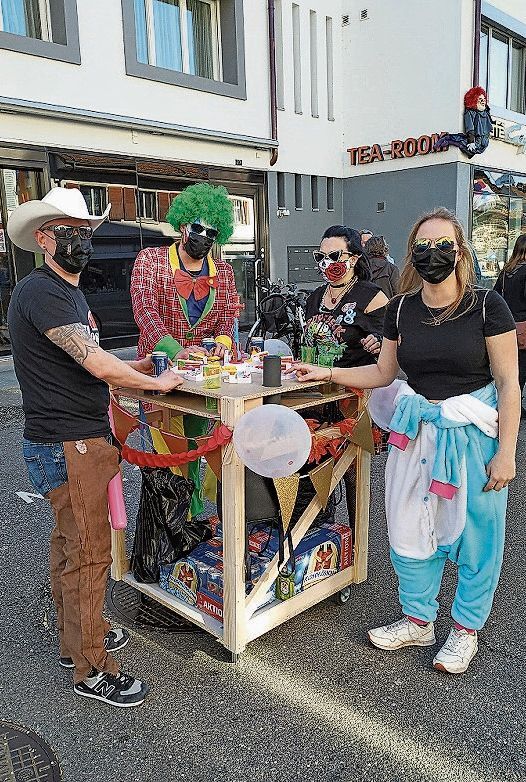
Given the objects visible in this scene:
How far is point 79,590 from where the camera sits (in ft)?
8.70

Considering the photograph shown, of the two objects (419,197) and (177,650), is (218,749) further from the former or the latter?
(419,197)

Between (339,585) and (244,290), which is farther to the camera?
(244,290)

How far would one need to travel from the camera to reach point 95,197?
405 inches

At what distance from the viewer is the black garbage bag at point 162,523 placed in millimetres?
3238

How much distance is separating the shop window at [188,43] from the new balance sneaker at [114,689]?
9840 mm

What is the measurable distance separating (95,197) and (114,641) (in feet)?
28.4

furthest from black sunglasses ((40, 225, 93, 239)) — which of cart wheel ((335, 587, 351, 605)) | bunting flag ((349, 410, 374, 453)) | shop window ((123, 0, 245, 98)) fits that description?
shop window ((123, 0, 245, 98))

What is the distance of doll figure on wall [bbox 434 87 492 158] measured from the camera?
13.7 m

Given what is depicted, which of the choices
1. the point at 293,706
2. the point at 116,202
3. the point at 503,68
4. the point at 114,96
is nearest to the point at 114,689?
the point at 293,706

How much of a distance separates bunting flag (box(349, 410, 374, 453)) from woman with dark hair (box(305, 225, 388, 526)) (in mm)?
357

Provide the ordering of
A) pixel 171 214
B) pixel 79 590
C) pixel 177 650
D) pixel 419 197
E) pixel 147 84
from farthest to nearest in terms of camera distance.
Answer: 1. pixel 419 197
2. pixel 147 84
3. pixel 171 214
4. pixel 177 650
5. pixel 79 590

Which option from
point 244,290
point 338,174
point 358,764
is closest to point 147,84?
point 244,290

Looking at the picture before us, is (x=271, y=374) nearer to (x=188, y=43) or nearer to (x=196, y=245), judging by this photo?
(x=196, y=245)

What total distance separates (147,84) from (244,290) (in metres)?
4.50
